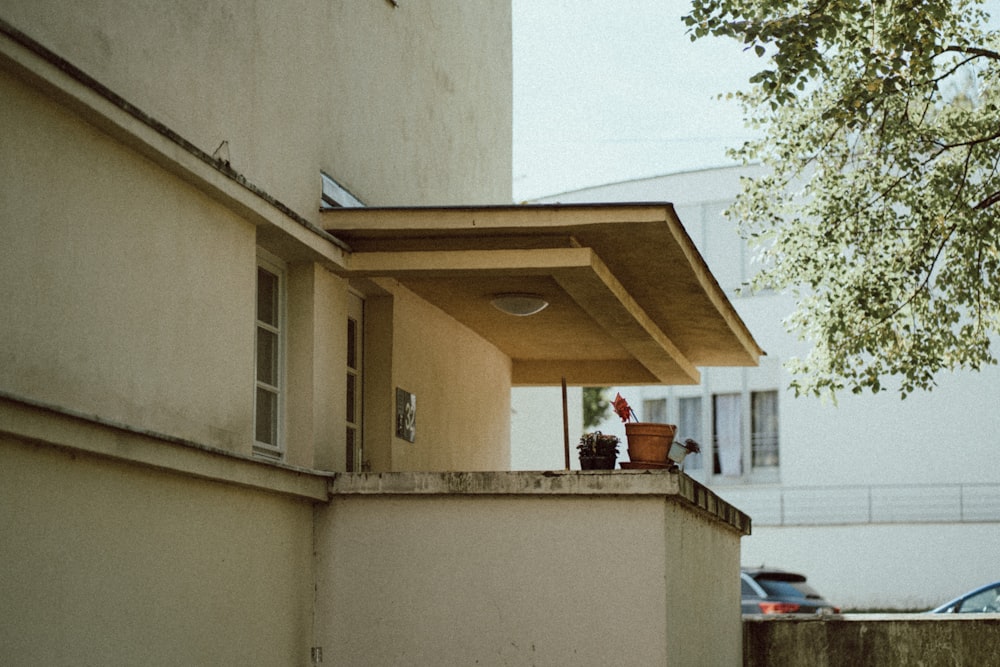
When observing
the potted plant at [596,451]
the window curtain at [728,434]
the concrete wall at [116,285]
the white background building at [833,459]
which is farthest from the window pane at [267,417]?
the window curtain at [728,434]

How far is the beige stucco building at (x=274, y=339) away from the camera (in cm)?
636

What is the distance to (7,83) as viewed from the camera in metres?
6.08

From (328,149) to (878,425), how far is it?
20.7m

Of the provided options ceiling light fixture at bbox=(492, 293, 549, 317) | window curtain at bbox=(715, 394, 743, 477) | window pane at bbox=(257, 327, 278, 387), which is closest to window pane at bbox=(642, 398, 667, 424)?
window curtain at bbox=(715, 394, 743, 477)

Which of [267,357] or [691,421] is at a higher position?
[691,421]

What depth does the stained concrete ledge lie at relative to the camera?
8766 millimetres

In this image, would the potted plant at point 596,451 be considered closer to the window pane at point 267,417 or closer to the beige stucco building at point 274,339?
the beige stucco building at point 274,339

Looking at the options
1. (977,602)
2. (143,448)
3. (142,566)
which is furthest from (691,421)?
(143,448)

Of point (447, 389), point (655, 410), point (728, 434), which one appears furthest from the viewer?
point (655, 410)

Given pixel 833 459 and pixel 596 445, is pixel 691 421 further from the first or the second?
pixel 596 445

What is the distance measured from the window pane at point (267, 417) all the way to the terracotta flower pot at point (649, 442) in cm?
239

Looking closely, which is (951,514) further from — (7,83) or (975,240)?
(7,83)

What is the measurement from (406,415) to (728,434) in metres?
20.0

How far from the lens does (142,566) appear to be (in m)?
7.10
